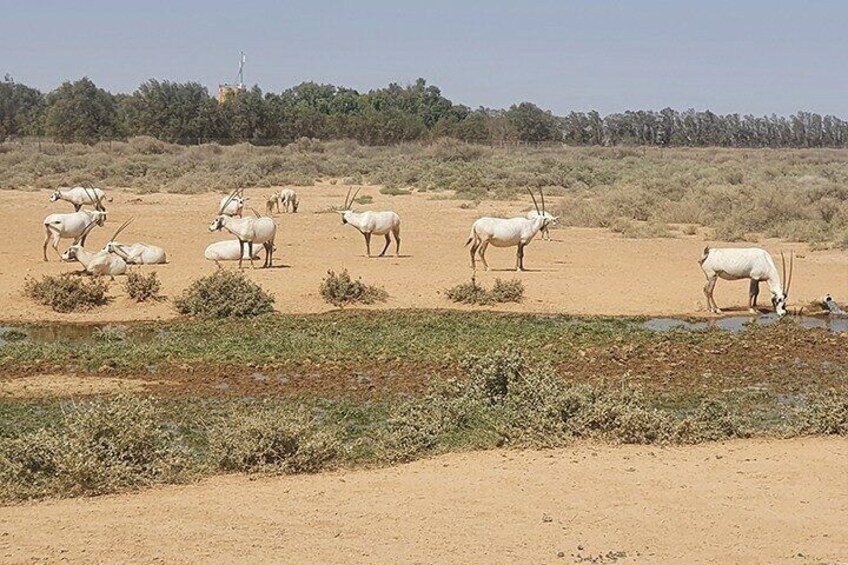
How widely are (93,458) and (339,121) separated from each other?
3241 inches

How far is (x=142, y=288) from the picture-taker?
62.5 feet

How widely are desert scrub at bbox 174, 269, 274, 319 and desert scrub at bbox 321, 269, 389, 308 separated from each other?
3.93ft

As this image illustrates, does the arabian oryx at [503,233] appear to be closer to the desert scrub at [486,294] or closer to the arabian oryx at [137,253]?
the desert scrub at [486,294]

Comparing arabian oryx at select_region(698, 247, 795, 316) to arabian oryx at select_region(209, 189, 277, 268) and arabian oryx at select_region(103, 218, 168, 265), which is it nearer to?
arabian oryx at select_region(209, 189, 277, 268)

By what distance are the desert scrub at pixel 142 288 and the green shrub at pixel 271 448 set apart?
965 centimetres

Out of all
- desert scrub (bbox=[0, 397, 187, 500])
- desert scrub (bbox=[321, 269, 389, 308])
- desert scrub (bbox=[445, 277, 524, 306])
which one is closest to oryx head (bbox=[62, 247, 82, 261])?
desert scrub (bbox=[321, 269, 389, 308])

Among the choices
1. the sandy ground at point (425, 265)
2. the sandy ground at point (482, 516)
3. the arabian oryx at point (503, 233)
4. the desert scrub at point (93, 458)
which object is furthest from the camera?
the arabian oryx at point (503, 233)

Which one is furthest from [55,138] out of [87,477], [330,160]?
[87,477]

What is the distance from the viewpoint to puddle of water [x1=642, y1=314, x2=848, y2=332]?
59.2 ft

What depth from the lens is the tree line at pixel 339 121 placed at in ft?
262

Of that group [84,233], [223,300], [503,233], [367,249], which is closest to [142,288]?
[223,300]

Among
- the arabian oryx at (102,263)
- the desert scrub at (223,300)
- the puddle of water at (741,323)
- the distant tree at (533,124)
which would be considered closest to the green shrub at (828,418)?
the puddle of water at (741,323)

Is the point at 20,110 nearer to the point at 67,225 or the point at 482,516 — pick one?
the point at 67,225

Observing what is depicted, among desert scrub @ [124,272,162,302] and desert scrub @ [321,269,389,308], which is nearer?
desert scrub @ [124,272,162,302]
